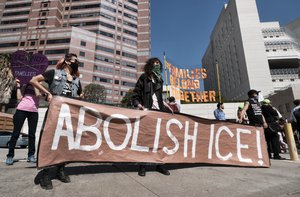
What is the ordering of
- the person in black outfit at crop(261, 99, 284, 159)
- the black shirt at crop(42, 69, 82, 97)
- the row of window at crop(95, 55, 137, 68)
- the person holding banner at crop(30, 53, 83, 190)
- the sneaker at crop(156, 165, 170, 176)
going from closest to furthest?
the person holding banner at crop(30, 53, 83, 190) < the black shirt at crop(42, 69, 82, 97) < the sneaker at crop(156, 165, 170, 176) < the person in black outfit at crop(261, 99, 284, 159) < the row of window at crop(95, 55, 137, 68)

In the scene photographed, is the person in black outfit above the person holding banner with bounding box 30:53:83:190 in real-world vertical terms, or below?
below

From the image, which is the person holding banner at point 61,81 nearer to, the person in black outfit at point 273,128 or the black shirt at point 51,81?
the black shirt at point 51,81

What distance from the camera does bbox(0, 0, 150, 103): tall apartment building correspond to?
43.8 meters

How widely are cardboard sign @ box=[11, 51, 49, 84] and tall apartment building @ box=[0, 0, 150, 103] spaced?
40.8 meters

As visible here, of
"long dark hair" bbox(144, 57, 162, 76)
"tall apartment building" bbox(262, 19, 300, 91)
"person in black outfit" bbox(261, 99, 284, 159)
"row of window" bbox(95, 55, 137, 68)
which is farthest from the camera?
"row of window" bbox(95, 55, 137, 68)

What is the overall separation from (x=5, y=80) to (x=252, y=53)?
4618 cm

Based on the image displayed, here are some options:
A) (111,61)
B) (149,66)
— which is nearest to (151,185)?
(149,66)

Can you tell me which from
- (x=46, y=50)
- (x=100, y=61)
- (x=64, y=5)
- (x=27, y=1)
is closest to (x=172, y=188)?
(x=100, y=61)

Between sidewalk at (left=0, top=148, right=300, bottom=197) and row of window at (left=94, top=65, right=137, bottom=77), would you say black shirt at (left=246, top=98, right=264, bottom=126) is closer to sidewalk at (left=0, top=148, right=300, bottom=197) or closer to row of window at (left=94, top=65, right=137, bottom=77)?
sidewalk at (left=0, top=148, right=300, bottom=197)

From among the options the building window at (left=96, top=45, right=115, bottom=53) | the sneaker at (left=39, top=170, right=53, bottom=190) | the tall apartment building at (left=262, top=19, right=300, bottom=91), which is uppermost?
the building window at (left=96, top=45, right=115, bottom=53)

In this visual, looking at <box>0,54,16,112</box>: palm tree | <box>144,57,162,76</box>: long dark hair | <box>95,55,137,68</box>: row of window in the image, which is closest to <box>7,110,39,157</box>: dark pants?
<box>144,57,162,76</box>: long dark hair

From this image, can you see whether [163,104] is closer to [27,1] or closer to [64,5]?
[64,5]

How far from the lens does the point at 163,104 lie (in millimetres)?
3078

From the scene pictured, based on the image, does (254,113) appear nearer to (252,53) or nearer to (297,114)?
Answer: (297,114)
